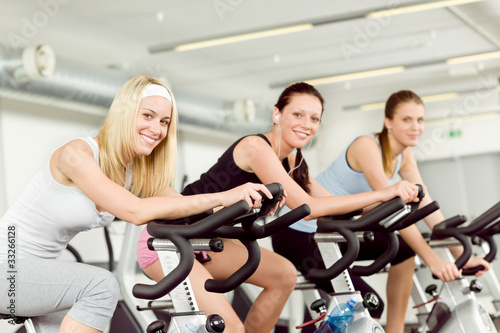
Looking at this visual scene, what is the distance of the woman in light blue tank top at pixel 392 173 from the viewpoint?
7.78ft

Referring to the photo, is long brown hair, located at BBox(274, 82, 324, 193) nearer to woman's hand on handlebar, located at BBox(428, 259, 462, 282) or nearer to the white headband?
woman's hand on handlebar, located at BBox(428, 259, 462, 282)

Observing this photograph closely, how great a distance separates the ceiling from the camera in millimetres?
6164

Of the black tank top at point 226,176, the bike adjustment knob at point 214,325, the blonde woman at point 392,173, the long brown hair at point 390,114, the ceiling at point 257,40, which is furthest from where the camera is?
the ceiling at point 257,40

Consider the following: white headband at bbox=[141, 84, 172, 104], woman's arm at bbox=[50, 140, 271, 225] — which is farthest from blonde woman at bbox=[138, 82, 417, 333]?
white headband at bbox=[141, 84, 172, 104]

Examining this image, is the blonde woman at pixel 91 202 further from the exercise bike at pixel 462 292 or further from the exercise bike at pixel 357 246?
the exercise bike at pixel 462 292

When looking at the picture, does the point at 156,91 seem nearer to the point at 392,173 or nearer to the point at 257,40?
the point at 392,173

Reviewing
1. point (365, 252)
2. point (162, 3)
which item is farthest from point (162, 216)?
point (162, 3)

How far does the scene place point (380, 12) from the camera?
5301 millimetres

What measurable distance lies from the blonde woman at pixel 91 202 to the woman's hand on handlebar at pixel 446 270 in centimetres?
110

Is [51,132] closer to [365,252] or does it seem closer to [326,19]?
[326,19]

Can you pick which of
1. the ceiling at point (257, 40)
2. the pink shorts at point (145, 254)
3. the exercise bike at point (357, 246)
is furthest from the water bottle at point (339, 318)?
the ceiling at point (257, 40)

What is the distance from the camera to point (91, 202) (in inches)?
61.4

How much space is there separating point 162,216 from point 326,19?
4.47m

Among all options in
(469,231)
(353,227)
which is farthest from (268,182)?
(469,231)
